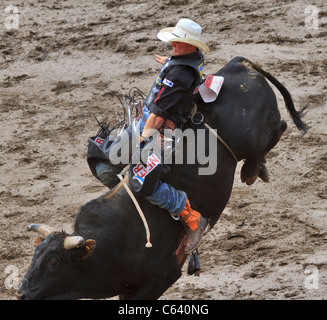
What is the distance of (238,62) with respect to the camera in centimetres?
670

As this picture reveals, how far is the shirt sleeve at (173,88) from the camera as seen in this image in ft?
19.1

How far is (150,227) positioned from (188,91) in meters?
1.05

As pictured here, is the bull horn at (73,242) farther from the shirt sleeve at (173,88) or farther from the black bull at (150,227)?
the shirt sleeve at (173,88)

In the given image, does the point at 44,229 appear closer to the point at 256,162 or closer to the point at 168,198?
the point at 168,198

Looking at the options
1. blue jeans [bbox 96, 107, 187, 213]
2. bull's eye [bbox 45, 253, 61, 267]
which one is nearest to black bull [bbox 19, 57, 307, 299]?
bull's eye [bbox 45, 253, 61, 267]

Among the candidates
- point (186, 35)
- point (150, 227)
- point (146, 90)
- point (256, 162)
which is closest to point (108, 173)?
point (150, 227)

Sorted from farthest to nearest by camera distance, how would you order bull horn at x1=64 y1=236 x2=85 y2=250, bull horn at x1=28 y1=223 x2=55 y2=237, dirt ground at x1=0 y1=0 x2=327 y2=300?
dirt ground at x1=0 y1=0 x2=327 y2=300
bull horn at x1=28 y1=223 x2=55 y2=237
bull horn at x1=64 y1=236 x2=85 y2=250

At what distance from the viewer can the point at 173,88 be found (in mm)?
5824

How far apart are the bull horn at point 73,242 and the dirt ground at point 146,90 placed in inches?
66.8

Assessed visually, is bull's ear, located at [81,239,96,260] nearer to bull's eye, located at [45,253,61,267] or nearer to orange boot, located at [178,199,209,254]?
bull's eye, located at [45,253,61,267]

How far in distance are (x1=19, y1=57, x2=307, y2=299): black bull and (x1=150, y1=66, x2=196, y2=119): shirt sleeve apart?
39 cm

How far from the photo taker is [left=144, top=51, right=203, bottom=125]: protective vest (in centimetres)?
588

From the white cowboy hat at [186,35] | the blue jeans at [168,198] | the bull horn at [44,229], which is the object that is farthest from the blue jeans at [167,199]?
the white cowboy hat at [186,35]

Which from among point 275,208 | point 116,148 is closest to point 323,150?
point 275,208
